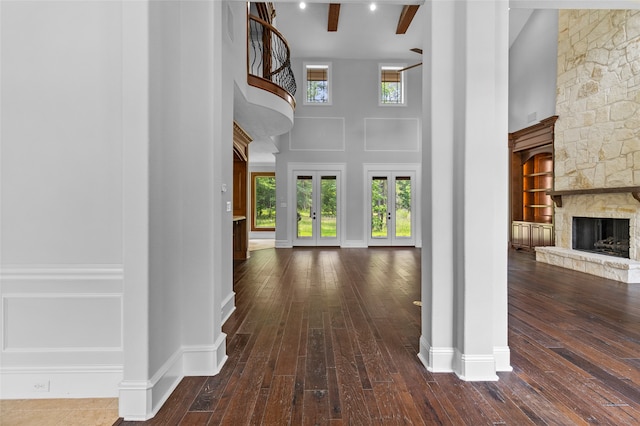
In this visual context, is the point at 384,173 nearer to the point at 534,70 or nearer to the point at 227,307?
the point at 534,70

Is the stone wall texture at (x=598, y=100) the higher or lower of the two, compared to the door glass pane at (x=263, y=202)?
higher

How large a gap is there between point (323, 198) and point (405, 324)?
6.68 meters

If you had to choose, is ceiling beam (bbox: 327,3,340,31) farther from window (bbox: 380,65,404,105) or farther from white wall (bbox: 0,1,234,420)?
white wall (bbox: 0,1,234,420)

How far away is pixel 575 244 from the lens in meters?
6.57

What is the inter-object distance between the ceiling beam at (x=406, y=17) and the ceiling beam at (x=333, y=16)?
150cm

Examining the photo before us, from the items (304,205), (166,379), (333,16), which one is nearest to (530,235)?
(304,205)

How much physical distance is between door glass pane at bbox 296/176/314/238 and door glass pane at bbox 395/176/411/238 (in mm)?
2495

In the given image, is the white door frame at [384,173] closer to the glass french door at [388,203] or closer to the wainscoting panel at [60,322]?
the glass french door at [388,203]

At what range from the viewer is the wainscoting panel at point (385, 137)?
9641 millimetres

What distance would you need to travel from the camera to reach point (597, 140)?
5.90 metres

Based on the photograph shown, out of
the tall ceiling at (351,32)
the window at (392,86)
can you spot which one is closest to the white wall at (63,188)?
Answer: the tall ceiling at (351,32)

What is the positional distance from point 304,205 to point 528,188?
5.90m

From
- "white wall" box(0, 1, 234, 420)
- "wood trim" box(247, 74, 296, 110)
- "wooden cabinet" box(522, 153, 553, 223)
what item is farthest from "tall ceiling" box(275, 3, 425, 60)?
"white wall" box(0, 1, 234, 420)

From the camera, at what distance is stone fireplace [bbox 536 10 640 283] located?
17.2ft
